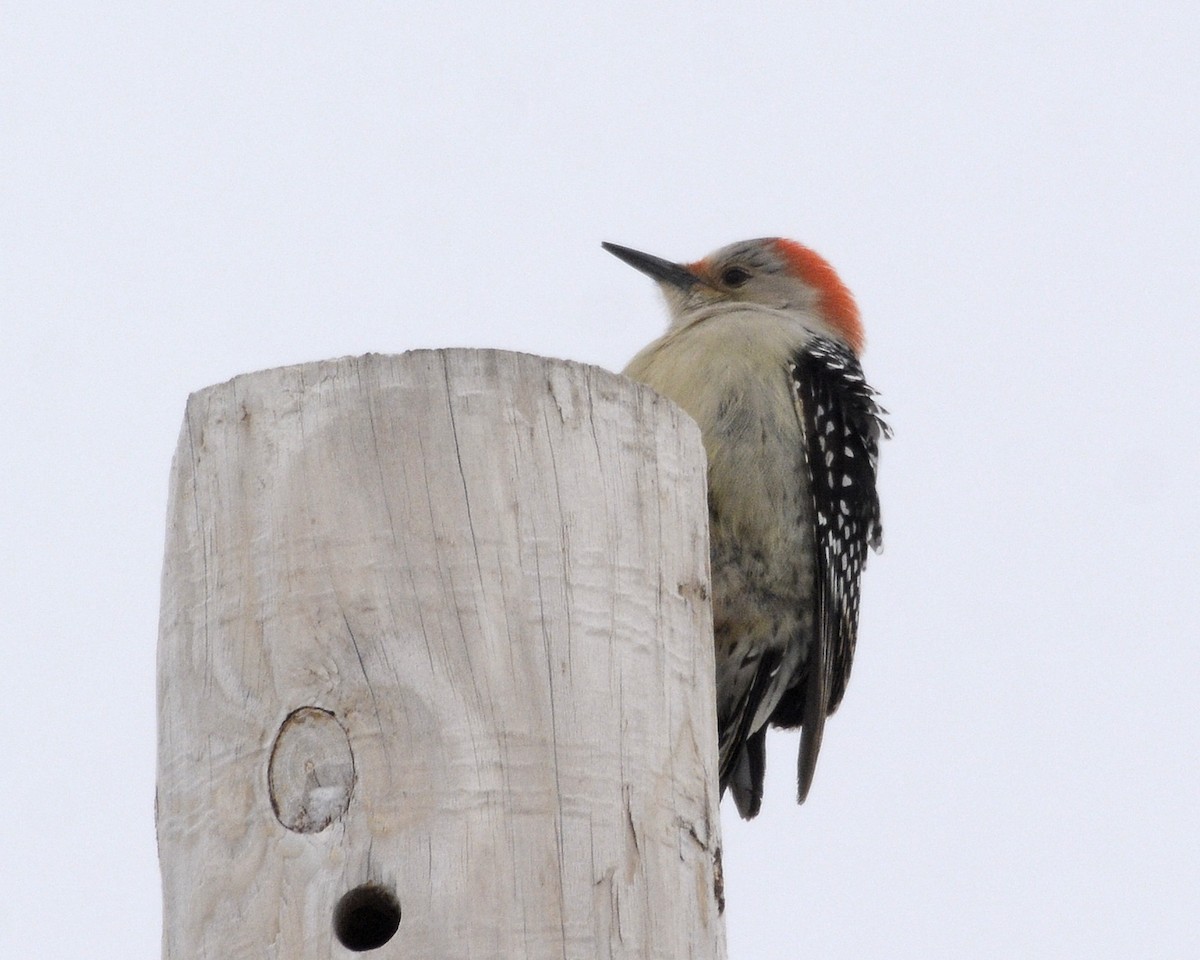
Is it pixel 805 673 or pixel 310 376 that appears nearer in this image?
pixel 310 376

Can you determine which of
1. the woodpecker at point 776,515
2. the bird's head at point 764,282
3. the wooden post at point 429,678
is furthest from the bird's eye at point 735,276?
the wooden post at point 429,678

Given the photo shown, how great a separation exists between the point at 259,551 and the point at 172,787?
1.59 ft

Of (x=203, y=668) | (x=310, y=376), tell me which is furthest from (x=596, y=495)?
(x=203, y=668)

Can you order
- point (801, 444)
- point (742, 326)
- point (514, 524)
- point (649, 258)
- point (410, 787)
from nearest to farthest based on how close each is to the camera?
point (410, 787) < point (514, 524) < point (801, 444) < point (742, 326) < point (649, 258)

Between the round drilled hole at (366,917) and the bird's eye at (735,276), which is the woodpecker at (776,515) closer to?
the bird's eye at (735,276)

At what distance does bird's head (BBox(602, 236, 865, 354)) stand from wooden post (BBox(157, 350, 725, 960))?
4.21 m

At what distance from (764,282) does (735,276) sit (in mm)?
135

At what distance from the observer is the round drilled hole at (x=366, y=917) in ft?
9.91

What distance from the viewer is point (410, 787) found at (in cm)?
306

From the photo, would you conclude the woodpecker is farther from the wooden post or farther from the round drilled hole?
the round drilled hole

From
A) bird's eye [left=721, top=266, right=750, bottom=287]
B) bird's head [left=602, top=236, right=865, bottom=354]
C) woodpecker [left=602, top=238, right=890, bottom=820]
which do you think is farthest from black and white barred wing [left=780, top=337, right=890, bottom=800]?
bird's eye [left=721, top=266, right=750, bottom=287]

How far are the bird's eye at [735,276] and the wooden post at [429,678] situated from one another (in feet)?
14.0

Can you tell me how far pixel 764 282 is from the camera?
767 centimetres

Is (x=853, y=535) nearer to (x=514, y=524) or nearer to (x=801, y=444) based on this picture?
(x=801, y=444)
